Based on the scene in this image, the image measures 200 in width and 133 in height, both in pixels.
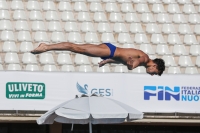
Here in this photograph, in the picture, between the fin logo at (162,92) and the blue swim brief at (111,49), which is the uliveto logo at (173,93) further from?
the blue swim brief at (111,49)

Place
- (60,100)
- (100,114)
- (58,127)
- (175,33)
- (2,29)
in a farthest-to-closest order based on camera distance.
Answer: (175,33) < (2,29) < (58,127) < (60,100) < (100,114)

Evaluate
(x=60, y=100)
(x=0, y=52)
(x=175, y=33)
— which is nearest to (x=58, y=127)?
(x=60, y=100)

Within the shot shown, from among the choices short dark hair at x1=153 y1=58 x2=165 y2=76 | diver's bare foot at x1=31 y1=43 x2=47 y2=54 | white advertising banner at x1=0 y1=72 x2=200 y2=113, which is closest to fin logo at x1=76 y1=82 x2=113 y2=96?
white advertising banner at x1=0 y1=72 x2=200 y2=113

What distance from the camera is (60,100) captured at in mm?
9438

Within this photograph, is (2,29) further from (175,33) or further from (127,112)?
(127,112)

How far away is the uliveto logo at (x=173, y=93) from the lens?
9766 millimetres

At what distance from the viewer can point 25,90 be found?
9.33 meters

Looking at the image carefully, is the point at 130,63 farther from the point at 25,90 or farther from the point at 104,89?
the point at 25,90

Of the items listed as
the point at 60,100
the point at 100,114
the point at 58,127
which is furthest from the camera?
the point at 58,127

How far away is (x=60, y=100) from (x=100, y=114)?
104 inches

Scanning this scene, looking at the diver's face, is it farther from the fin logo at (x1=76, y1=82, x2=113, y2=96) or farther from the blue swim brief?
the fin logo at (x1=76, y1=82, x2=113, y2=96)

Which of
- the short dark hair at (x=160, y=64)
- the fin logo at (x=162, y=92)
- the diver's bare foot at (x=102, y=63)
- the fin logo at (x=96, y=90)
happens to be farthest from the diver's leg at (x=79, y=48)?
the fin logo at (x=162, y=92)

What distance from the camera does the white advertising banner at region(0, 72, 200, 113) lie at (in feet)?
30.5

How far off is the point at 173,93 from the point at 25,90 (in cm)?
286
